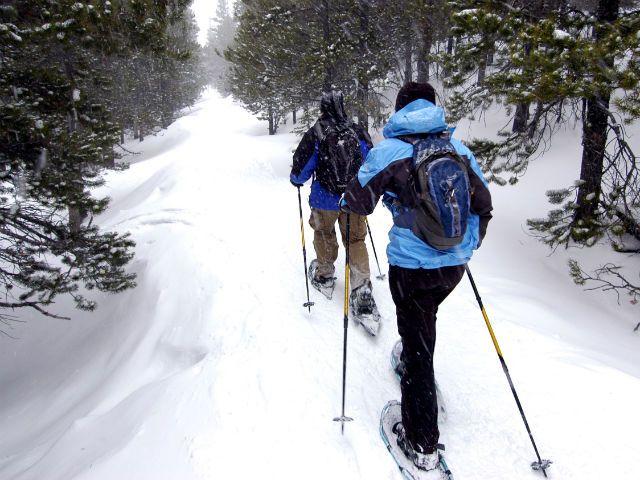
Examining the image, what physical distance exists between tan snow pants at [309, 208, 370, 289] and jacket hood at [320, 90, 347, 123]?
3.61ft

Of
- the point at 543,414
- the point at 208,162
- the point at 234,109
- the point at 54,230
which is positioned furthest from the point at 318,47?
the point at 234,109

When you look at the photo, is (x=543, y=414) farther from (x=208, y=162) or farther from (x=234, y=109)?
(x=234, y=109)

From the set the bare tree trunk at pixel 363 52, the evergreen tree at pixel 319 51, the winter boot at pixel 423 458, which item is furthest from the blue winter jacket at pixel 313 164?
the bare tree trunk at pixel 363 52

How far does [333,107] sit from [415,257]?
2425mm

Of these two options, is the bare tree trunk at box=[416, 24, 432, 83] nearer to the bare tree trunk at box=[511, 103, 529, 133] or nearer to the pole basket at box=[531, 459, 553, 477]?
the bare tree trunk at box=[511, 103, 529, 133]

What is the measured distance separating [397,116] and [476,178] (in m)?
0.68

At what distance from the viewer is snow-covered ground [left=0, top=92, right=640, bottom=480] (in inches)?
108

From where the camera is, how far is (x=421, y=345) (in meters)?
2.55

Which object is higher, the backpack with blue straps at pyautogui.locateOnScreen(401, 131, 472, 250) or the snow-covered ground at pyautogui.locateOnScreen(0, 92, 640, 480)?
the backpack with blue straps at pyautogui.locateOnScreen(401, 131, 472, 250)

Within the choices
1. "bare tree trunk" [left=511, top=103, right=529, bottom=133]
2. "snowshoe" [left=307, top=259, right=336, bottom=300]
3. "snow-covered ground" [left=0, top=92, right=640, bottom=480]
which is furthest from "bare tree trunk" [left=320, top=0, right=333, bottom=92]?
"snowshoe" [left=307, top=259, right=336, bottom=300]

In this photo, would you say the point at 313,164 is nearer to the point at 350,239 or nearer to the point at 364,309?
the point at 350,239

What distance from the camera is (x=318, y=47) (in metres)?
12.6

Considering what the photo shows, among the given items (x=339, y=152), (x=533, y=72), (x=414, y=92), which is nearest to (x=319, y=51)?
(x=533, y=72)

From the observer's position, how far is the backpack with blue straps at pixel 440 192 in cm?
231
